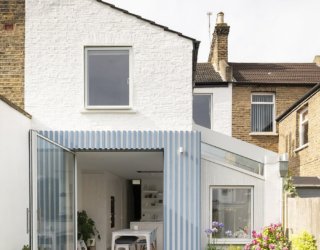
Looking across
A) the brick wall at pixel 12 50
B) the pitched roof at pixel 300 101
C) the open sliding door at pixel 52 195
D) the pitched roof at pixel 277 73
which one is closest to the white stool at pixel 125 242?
the open sliding door at pixel 52 195

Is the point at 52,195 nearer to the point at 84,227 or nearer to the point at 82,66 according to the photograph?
the point at 82,66

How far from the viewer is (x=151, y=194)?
22.9 metres

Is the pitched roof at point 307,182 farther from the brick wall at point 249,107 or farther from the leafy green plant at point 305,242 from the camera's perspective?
the brick wall at point 249,107

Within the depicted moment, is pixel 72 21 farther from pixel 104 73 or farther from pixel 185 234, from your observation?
pixel 185 234

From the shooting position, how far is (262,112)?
2239 cm

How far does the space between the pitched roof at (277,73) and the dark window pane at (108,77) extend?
1132 cm

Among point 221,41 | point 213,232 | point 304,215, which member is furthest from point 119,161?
point 221,41

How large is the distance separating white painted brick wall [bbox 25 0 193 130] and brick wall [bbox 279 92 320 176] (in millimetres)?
5564

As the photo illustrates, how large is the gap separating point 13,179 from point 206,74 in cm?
1526

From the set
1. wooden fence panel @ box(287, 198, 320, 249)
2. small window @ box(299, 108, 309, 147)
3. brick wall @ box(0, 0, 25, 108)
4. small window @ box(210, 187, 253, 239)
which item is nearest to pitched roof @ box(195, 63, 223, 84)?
small window @ box(299, 108, 309, 147)

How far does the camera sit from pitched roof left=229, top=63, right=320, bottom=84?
22.7 m

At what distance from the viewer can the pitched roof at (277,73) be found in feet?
74.4

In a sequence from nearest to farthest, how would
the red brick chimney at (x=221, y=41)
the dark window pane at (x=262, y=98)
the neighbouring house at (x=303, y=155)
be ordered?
the neighbouring house at (x=303, y=155), the dark window pane at (x=262, y=98), the red brick chimney at (x=221, y=41)

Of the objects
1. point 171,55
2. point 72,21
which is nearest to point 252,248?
point 171,55
